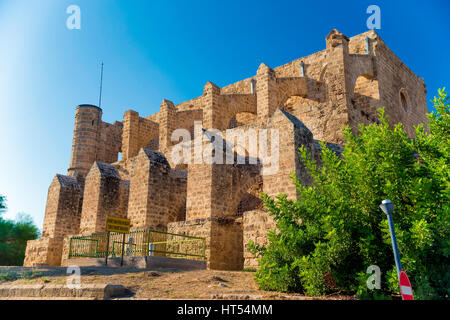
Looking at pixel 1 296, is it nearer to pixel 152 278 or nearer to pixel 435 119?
pixel 152 278

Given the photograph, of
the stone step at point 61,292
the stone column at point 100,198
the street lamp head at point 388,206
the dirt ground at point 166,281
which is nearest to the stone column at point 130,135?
the stone column at point 100,198

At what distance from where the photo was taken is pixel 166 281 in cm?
777

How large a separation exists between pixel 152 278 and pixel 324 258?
11.7 feet

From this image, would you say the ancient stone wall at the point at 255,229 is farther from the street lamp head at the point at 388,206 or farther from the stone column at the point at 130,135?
the stone column at the point at 130,135

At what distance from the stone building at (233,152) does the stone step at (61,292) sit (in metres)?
4.42

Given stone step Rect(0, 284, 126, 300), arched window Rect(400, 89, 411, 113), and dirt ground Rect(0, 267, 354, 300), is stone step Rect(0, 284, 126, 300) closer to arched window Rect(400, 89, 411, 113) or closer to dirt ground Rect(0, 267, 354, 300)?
dirt ground Rect(0, 267, 354, 300)

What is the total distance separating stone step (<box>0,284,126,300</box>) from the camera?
634 cm

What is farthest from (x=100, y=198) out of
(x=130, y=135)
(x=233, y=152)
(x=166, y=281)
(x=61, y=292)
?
(x=61, y=292)

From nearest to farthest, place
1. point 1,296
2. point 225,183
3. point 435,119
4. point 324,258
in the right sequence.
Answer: point 324,258 < point 435,119 < point 1,296 < point 225,183

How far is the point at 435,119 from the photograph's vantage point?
6.80 m

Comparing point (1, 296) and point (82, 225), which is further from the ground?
point (82, 225)

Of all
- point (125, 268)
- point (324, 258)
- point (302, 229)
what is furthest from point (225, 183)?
point (324, 258)

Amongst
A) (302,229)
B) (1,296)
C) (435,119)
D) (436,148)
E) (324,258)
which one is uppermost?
(435,119)

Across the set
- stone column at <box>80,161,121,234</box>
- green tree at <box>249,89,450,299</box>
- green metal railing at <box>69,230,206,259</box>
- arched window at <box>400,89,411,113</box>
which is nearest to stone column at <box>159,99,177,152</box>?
stone column at <box>80,161,121,234</box>
